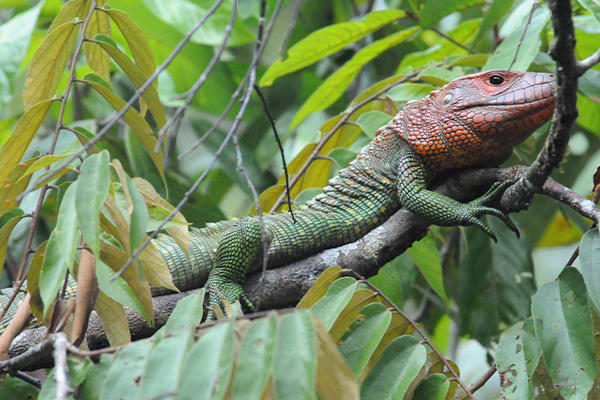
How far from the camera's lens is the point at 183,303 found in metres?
1.66

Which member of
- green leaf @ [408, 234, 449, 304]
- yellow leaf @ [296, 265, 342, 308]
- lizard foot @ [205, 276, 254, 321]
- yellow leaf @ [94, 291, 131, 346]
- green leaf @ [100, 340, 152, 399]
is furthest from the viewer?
green leaf @ [408, 234, 449, 304]

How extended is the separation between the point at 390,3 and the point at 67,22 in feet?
10.9

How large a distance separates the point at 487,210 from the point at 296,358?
135 centimetres

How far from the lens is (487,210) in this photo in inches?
93.1

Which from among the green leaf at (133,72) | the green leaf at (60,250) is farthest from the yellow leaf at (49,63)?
the green leaf at (60,250)

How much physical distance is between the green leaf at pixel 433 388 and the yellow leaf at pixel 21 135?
134 centimetres

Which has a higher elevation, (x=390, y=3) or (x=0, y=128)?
(x=390, y=3)

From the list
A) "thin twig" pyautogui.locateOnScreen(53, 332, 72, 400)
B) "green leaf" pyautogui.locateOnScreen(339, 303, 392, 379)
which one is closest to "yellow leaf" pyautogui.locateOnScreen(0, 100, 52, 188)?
"thin twig" pyautogui.locateOnScreen(53, 332, 72, 400)

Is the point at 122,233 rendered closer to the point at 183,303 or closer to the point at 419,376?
the point at 183,303

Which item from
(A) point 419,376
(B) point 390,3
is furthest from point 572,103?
(B) point 390,3

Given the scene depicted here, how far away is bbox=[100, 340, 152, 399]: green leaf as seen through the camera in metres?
1.35

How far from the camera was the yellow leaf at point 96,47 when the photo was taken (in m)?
2.27

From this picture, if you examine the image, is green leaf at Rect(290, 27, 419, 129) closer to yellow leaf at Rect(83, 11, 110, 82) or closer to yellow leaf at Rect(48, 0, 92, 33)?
yellow leaf at Rect(83, 11, 110, 82)

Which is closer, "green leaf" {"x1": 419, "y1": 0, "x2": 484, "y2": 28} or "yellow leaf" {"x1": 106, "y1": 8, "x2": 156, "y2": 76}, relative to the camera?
"yellow leaf" {"x1": 106, "y1": 8, "x2": 156, "y2": 76}
